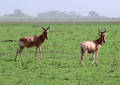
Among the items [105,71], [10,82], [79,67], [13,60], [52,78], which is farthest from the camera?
[13,60]

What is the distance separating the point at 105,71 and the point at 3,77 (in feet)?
15.4

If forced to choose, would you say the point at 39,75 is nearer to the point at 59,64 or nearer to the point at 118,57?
the point at 59,64

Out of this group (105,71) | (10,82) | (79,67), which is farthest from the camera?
(79,67)

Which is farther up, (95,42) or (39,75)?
(95,42)

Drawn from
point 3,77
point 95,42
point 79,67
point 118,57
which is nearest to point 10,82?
point 3,77

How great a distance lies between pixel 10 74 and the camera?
574 inches

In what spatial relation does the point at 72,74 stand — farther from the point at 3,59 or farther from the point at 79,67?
the point at 3,59

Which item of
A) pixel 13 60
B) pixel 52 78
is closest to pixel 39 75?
pixel 52 78

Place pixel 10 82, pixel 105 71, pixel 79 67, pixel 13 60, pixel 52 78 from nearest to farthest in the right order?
pixel 10 82 < pixel 52 78 < pixel 105 71 < pixel 79 67 < pixel 13 60

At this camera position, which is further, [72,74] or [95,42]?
[95,42]

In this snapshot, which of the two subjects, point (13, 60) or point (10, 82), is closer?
point (10, 82)

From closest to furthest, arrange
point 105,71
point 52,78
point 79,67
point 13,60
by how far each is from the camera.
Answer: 1. point 52,78
2. point 105,71
3. point 79,67
4. point 13,60

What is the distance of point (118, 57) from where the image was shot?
65.6ft

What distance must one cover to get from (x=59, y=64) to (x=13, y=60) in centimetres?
314
